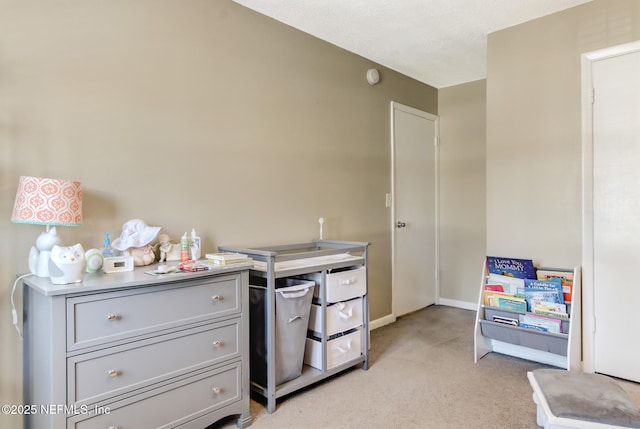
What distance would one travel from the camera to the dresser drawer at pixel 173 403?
1497 mm

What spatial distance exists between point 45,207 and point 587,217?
3.03 m

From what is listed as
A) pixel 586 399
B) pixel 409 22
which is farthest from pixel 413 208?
pixel 586 399

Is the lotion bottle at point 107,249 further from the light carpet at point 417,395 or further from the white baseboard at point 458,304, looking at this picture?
the white baseboard at point 458,304

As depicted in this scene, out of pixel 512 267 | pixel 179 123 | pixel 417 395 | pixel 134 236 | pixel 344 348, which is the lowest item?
pixel 417 395

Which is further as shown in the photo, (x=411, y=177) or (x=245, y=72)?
(x=411, y=177)

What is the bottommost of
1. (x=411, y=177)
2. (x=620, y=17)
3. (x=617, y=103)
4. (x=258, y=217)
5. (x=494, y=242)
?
(x=494, y=242)

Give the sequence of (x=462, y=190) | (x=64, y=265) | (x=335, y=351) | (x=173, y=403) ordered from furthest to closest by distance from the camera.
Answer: (x=462, y=190) < (x=335, y=351) < (x=173, y=403) < (x=64, y=265)

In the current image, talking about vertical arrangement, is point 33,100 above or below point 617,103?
below

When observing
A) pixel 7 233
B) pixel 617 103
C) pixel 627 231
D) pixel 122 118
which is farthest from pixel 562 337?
pixel 7 233

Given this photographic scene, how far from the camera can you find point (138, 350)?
1574mm

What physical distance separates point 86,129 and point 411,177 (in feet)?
9.64

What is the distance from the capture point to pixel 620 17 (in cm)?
240

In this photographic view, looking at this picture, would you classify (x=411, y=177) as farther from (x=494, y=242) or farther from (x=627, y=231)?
(x=627, y=231)

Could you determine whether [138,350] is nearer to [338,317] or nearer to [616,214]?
[338,317]
